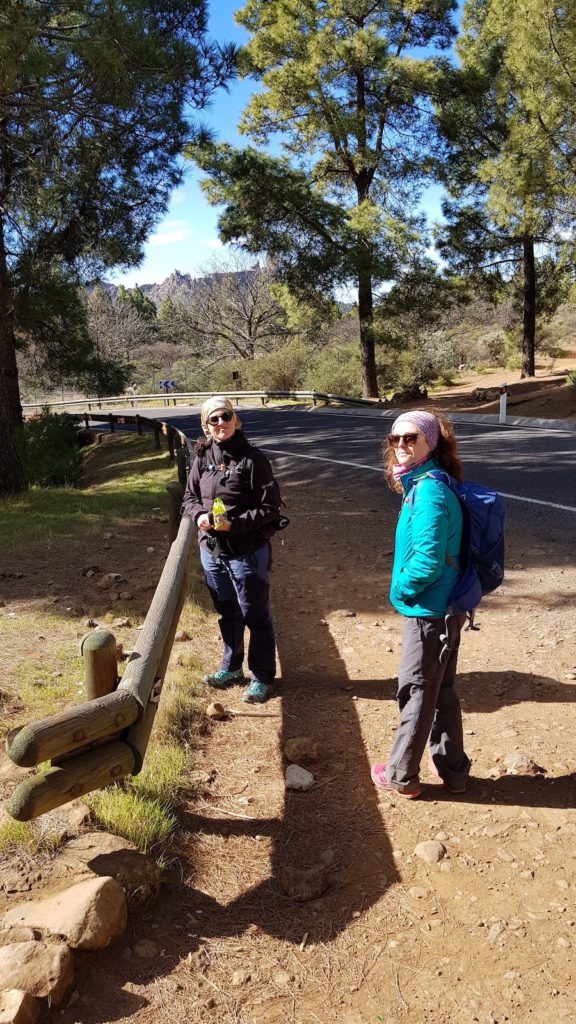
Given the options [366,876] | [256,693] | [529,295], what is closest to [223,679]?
[256,693]

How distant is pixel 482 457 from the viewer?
1131cm

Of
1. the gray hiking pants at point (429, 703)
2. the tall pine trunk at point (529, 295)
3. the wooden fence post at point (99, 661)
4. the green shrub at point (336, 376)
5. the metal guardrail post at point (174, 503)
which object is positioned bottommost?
the gray hiking pants at point (429, 703)

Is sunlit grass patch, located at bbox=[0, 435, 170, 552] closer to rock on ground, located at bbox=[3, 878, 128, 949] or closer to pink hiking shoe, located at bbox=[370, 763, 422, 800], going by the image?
pink hiking shoe, located at bbox=[370, 763, 422, 800]

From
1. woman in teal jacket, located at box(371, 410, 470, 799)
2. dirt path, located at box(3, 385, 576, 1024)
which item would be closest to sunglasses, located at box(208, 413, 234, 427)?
woman in teal jacket, located at box(371, 410, 470, 799)

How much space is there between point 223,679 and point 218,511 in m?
1.19

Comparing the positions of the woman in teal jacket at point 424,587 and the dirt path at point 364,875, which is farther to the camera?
the woman in teal jacket at point 424,587

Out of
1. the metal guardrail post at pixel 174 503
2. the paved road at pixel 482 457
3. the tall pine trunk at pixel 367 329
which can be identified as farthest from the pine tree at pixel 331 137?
the metal guardrail post at pixel 174 503

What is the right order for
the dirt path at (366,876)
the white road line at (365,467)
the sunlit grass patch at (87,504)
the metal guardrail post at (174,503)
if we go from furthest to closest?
the sunlit grass patch at (87,504), the white road line at (365,467), the metal guardrail post at (174,503), the dirt path at (366,876)

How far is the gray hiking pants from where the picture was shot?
3074mm

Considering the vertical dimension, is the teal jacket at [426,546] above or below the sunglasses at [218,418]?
below

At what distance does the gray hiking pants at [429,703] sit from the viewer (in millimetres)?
3074

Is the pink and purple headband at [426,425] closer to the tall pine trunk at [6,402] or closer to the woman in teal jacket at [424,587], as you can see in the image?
the woman in teal jacket at [424,587]

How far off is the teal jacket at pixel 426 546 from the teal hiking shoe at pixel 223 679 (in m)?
1.87

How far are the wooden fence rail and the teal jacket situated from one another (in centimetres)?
114
